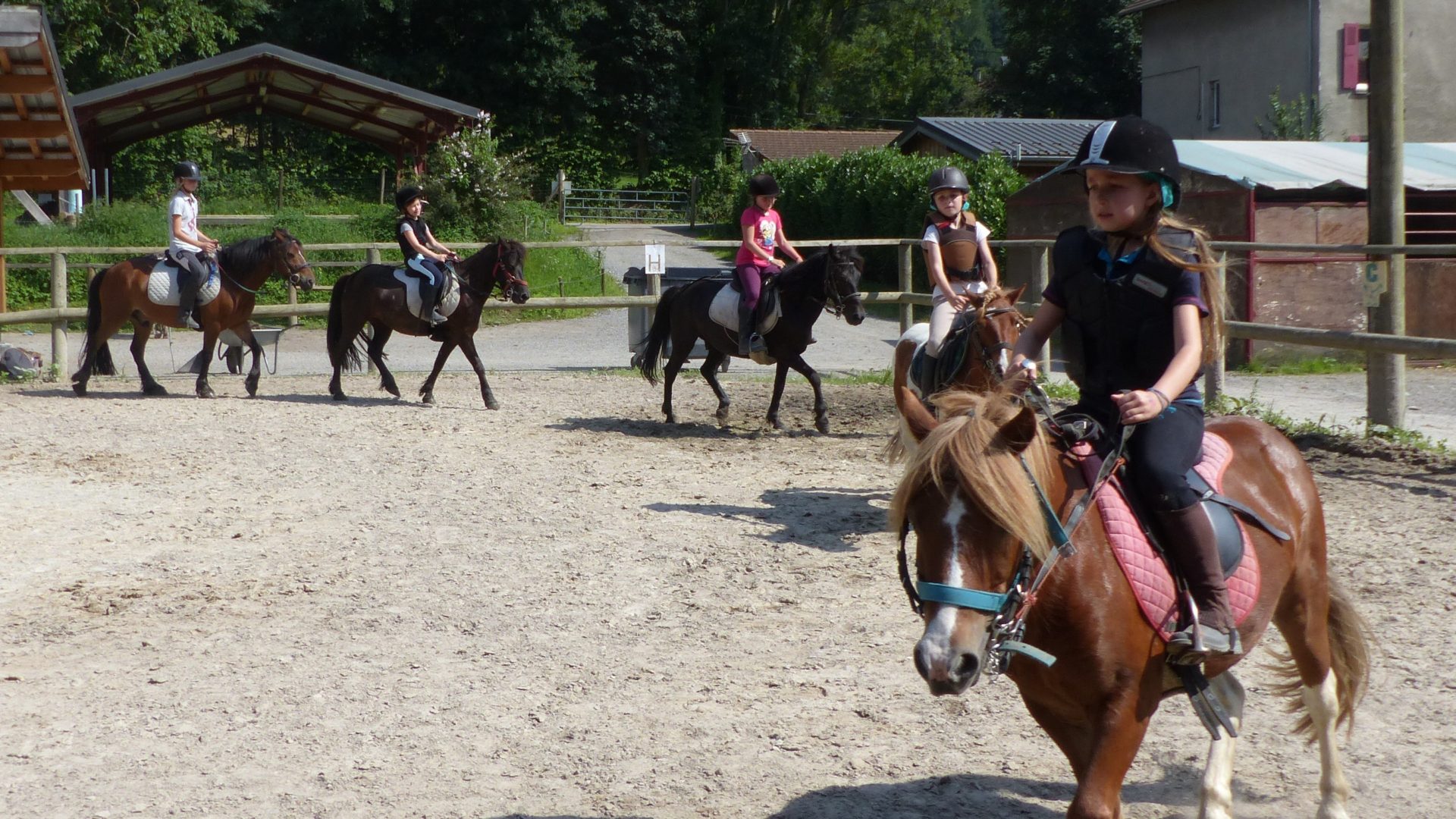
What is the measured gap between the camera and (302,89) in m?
28.6

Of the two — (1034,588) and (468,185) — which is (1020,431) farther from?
(468,185)

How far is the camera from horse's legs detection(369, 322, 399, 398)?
12422mm

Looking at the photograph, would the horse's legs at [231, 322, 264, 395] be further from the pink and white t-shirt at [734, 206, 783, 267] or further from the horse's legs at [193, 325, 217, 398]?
the pink and white t-shirt at [734, 206, 783, 267]

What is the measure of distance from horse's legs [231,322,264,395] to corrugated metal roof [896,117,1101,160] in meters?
22.3

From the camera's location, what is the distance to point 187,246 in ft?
40.7

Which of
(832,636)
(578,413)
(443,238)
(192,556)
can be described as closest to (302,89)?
(443,238)

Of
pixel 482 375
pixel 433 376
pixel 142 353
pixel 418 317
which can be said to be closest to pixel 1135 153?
pixel 482 375

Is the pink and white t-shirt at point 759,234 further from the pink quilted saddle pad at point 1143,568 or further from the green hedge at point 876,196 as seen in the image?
the green hedge at point 876,196

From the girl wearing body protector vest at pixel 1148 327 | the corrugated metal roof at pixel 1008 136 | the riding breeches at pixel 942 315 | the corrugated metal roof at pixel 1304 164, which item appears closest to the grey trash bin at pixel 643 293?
the corrugated metal roof at pixel 1304 164

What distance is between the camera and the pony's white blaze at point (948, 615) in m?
2.46

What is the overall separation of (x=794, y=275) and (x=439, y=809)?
7.24 meters

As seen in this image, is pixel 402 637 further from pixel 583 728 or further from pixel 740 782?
pixel 740 782

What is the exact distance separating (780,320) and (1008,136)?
25897mm

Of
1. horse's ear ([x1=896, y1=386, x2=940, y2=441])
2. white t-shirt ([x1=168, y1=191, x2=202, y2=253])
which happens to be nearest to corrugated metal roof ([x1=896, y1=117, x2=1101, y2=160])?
white t-shirt ([x1=168, y1=191, x2=202, y2=253])
